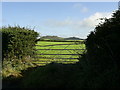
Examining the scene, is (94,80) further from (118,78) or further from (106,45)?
(106,45)

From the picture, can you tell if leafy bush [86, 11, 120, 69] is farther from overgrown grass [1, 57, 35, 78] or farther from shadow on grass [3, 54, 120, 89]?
overgrown grass [1, 57, 35, 78]

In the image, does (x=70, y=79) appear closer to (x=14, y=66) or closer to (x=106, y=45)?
(x=106, y=45)

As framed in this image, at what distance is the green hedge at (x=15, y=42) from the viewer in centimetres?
1266

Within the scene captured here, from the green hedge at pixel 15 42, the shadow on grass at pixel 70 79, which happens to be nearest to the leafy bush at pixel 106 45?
the shadow on grass at pixel 70 79

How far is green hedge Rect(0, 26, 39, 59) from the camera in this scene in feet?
41.5

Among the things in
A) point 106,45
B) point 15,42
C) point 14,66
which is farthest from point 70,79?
point 15,42

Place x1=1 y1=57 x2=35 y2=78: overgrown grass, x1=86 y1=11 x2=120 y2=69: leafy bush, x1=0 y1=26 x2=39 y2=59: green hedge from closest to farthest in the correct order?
x1=86 y1=11 x2=120 y2=69: leafy bush < x1=1 y1=57 x2=35 y2=78: overgrown grass < x1=0 y1=26 x2=39 y2=59: green hedge

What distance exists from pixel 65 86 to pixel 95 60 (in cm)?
128

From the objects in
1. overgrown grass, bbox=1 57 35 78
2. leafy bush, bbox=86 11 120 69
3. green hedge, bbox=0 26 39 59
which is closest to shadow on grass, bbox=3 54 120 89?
leafy bush, bbox=86 11 120 69

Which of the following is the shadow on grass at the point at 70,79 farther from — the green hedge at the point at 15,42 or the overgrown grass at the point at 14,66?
the green hedge at the point at 15,42

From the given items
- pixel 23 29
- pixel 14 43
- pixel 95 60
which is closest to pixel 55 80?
pixel 95 60

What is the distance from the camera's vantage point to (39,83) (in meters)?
7.38

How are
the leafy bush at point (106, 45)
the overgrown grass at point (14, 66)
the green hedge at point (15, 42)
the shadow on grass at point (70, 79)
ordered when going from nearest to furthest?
the shadow on grass at point (70, 79) < the leafy bush at point (106, 45) < the overgrown grass at point (14, 66) < the green hedge at point (15, 42)

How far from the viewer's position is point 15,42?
506 inches
